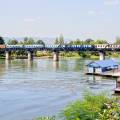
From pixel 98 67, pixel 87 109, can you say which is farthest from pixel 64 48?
pixel 87 109

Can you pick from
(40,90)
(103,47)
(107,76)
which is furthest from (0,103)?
(103,47)

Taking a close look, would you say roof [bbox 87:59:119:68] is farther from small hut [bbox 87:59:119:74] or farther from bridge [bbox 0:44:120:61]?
bridge [bbox 0:44:120:61]

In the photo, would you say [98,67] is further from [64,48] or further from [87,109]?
[64,48]

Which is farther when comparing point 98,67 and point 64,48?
point 64,48

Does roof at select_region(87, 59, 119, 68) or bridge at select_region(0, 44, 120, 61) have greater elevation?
bridge at select_region(0, 44, 120, 61)

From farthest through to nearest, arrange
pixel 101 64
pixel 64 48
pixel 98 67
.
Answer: pixel 64 48, pixel 101 64, pixel 98 67

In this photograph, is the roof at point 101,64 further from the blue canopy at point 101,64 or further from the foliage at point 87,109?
the foliage at point 87,109

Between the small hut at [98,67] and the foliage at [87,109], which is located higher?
the foliage at [87,109]

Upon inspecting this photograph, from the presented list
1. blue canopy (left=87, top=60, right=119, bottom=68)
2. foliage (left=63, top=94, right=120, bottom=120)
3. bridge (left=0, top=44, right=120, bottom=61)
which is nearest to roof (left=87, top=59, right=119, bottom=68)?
blue canopy (left=87, top=60, right=119, bottom=68)

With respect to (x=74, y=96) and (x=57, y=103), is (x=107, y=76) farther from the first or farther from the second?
(x=57, y=103)

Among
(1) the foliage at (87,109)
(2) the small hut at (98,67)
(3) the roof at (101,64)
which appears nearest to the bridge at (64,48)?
(3) the roof at (101,64)

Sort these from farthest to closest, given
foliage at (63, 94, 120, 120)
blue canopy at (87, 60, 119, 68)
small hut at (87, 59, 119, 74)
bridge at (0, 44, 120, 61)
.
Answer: bridge at (0, 44, 120, 61) < blue canopy at (87, 60, 119, 68) < small hut at (87, 59, 119, 74) < foliage at (63, 94, 120, 120)

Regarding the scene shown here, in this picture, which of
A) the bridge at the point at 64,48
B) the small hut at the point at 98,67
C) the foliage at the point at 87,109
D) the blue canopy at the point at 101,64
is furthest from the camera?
the bridge at the point at 64,48

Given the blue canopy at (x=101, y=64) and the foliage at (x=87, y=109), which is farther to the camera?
the blue canopy at (x=101, y=64)
